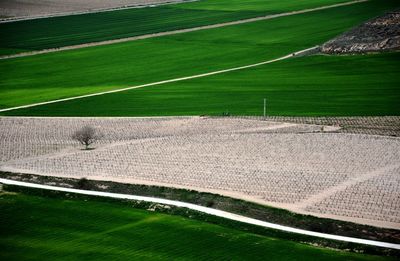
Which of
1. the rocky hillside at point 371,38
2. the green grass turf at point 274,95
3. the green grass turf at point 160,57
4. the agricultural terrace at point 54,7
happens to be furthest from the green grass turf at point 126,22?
the green grass turf at point 274,95

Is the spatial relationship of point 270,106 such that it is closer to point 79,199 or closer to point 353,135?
point 353,135

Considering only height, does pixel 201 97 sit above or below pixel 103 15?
below

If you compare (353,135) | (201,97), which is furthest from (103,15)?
(353,135)

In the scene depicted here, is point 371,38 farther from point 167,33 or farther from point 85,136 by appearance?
point 85,136

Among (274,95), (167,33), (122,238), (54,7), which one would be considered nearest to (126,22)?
(167,33)

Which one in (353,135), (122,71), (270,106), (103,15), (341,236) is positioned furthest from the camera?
(103,15)

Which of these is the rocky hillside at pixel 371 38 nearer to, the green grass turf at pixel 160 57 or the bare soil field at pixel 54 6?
the green grass turf at pixel 160 57
